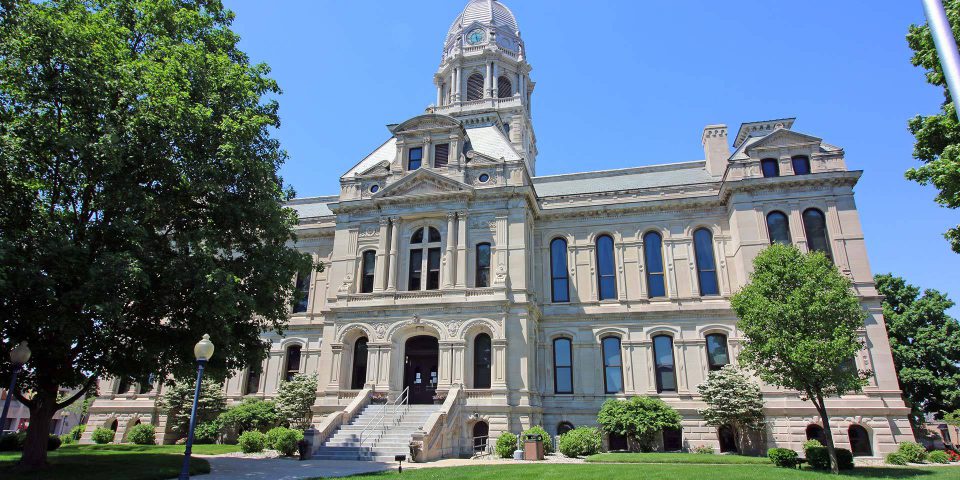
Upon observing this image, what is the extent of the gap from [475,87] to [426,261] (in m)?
26.3

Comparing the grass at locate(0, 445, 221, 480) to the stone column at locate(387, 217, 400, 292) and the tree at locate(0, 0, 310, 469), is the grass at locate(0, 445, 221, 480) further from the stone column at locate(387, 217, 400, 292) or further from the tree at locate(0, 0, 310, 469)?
the stone column at locate(387, 217, 400, 292)

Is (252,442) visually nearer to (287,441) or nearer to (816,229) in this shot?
(287,441)

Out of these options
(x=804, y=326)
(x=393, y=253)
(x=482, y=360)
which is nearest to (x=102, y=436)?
(x=393, y=253)

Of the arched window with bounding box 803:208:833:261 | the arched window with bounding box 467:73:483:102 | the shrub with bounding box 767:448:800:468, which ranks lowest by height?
the shrub with bounding box 767:448:800:468

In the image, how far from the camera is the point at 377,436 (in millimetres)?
23703

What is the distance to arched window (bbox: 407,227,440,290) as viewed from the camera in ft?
102

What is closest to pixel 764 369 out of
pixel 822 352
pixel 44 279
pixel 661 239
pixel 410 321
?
pixel 822 352

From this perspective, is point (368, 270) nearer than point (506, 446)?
No

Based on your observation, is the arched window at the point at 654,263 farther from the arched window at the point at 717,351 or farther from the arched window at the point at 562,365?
the arched window at the point at 562,365

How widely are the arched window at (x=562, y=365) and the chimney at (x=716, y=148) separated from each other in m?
14.0

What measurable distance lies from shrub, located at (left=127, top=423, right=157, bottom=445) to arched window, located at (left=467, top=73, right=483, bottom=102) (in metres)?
35.7

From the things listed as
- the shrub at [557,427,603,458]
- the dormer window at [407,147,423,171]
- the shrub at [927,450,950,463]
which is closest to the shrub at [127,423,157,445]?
the dormer window at [407,147,423,171]

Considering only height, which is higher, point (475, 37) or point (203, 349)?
point (475, 37)

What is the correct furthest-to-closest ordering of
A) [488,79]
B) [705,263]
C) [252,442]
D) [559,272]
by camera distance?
[488,79]
[559,272]
[705,263]
[252,442]
